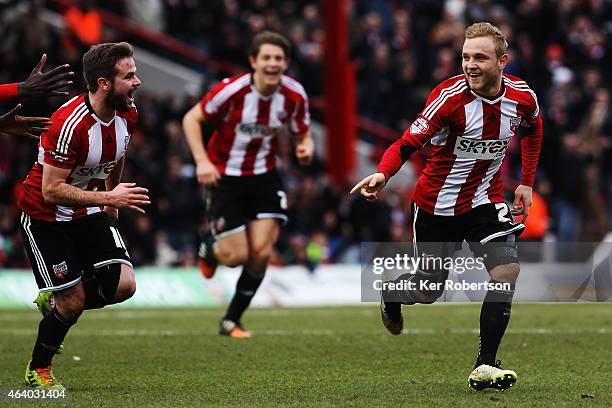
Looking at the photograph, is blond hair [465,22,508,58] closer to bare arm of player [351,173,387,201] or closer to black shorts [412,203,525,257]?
black shorts [412,203,525,257]

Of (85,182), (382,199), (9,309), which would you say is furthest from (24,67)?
(85,182)

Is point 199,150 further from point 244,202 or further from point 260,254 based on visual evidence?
point 260,254

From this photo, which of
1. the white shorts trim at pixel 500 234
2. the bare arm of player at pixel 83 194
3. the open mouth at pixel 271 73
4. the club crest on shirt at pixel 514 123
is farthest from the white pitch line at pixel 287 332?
the bare arm of player at pixel 83 194

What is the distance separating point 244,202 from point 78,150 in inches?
135

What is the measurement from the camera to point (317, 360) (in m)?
8.39

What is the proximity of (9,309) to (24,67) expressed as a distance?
4.33m

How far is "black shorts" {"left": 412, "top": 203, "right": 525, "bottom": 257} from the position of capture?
23.6 feet

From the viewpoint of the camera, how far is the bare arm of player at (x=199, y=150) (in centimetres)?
949

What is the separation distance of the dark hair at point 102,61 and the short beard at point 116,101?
9 centimetres

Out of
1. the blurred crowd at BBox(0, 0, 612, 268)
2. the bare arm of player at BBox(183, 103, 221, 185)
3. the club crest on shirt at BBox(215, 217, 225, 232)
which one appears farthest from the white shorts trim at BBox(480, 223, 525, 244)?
the blurred crowd at BBox(0, 0, 612, 268)

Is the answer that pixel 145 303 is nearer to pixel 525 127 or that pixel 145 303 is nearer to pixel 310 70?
pixel 310 70

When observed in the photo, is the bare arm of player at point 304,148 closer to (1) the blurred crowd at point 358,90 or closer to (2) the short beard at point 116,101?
(2) the short beard at point 116,101

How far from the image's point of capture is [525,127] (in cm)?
753

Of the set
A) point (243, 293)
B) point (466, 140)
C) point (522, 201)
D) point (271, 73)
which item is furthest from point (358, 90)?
point (466, 140)
